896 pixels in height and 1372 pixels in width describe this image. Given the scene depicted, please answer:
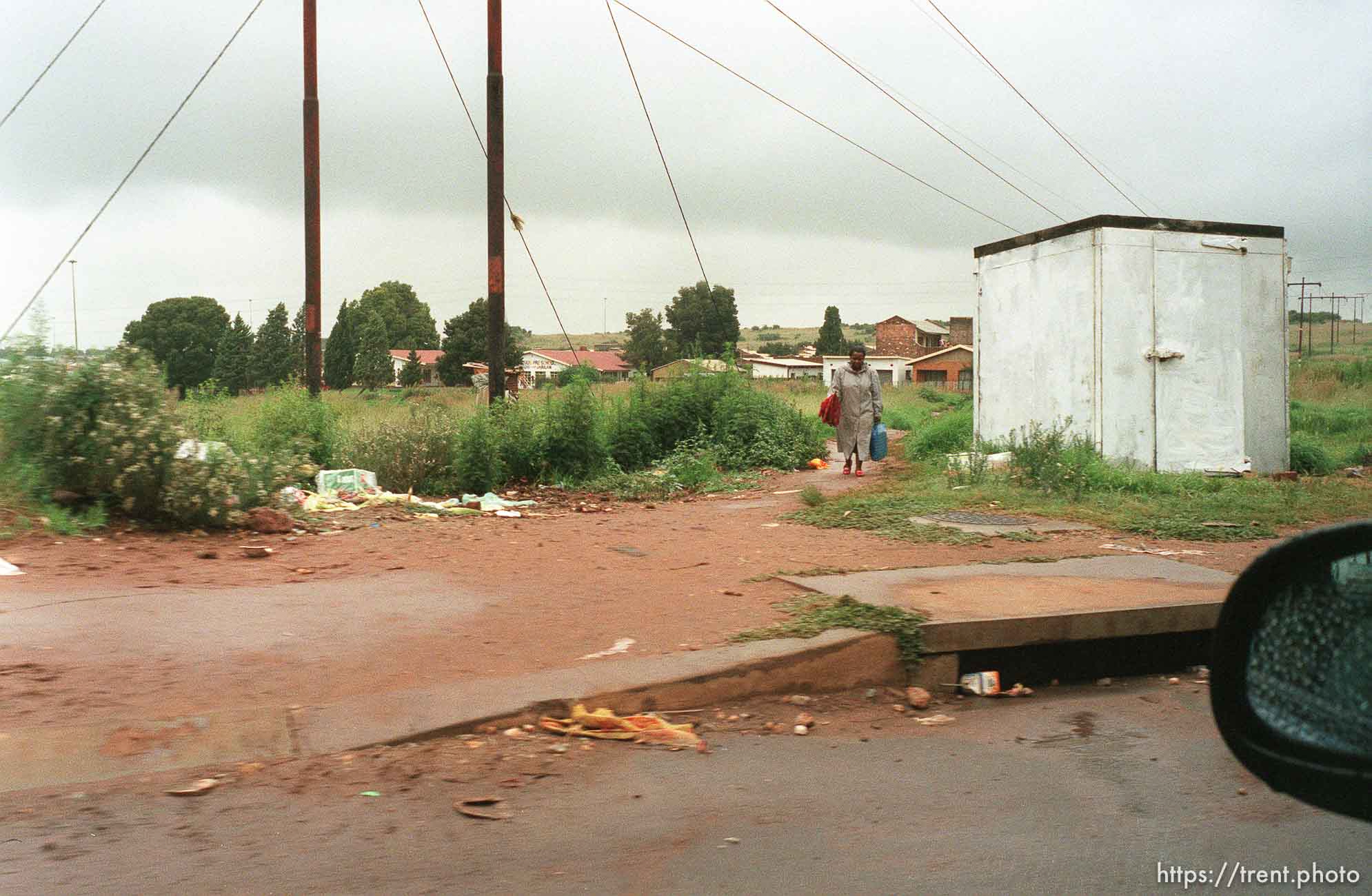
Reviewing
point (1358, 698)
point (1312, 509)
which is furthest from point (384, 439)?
point (1358, 698)

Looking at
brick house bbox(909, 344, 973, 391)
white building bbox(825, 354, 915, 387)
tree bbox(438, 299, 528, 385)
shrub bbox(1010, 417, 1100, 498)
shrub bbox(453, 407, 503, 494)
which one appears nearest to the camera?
shrub bbox(1010, 417, 1100, 498)

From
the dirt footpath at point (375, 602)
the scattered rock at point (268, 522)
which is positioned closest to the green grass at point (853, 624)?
the dirt footpath at point (375, 602)

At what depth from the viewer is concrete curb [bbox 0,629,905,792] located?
395cm

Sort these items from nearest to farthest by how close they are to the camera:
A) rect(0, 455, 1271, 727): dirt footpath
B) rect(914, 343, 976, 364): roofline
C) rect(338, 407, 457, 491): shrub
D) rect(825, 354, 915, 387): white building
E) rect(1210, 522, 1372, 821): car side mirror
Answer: rect(1210, 522, 1372, 821): car side mirror → rect(0, 455, 1271, 727): dirt footpath → rect(338, 407, 457, 491): shrub → rect(914, 343, 976, 364): roofline → rect(825, 354, 915, 387): white building

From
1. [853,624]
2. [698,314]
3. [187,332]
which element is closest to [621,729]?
[853,624]

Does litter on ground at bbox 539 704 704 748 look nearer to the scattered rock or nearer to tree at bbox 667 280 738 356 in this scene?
the scattered rock

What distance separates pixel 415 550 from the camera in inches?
350

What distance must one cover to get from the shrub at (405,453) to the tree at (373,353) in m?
47.4

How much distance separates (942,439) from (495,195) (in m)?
9.21

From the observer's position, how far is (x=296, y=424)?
557 inches

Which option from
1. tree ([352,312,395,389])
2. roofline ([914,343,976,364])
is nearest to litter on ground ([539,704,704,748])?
tree ([352,312,395,389])

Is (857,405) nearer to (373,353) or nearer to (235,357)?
(235,357)

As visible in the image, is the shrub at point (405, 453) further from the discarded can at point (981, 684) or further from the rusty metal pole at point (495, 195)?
the discarded can at point (981, 684)

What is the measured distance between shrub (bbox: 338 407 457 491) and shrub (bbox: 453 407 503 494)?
0.65 feet
